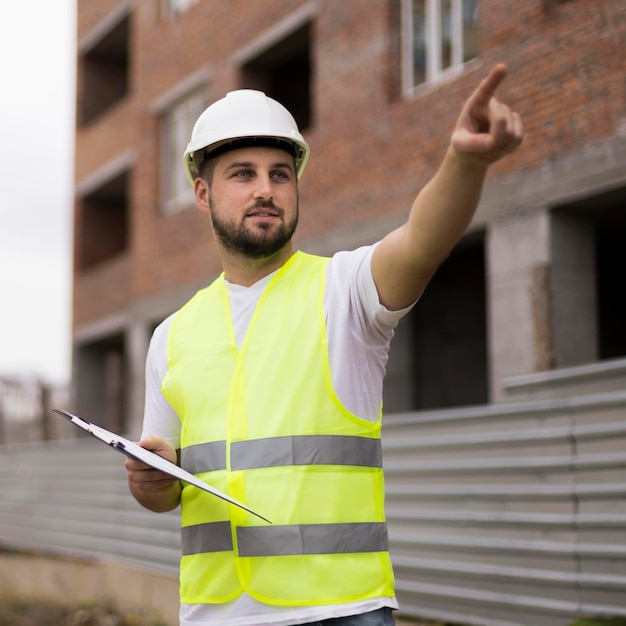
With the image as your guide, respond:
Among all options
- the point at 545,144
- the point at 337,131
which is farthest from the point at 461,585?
the point at 337,131

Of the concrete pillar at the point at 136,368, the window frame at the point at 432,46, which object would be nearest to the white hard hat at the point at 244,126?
the window frame at the point at 432,46

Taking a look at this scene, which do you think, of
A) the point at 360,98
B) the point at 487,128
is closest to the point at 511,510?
the point at 487,128

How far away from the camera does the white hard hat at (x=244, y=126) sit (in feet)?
10.6

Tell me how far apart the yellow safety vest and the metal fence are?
3995 mm

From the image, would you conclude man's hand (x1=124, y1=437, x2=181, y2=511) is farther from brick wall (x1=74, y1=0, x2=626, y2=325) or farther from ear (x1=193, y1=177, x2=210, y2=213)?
brick wall (x1=74, y1=0, x2=626, y2=325)

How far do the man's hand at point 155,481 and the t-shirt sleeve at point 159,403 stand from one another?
11 cm

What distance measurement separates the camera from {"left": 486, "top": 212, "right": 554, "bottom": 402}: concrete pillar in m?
8.95

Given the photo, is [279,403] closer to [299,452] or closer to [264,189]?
[299,452]

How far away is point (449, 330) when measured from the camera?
46.0 ft

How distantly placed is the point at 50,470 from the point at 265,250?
503 inches

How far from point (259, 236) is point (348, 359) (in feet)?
1.53

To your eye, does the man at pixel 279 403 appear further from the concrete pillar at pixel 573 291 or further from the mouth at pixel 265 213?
the concrete pillar at pixel 573 291

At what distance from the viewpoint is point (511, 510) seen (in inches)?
289

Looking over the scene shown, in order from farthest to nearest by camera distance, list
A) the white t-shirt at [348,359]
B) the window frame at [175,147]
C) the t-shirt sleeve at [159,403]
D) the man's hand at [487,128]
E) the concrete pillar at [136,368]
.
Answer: the window frame at [175,147], the concrete pillar at [136,368], the t-shirt sleeve at [159,403], the white t-shirt at [348,359], the man's hand at [487,128]
